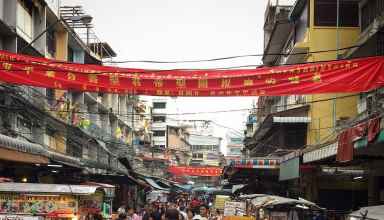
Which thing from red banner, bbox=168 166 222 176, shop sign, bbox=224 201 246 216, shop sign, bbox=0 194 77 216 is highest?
shop sign, bbox=0 194 77 216

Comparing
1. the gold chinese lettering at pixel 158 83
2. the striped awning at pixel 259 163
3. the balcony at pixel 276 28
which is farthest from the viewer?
the balcony at pixel 276 28

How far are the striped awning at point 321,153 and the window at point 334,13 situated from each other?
44.4ft

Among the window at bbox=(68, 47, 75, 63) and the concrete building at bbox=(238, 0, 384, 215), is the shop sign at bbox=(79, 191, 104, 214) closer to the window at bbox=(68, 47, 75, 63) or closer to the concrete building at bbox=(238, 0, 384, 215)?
the concrete building at bbox=(238, 0, 384, 215)

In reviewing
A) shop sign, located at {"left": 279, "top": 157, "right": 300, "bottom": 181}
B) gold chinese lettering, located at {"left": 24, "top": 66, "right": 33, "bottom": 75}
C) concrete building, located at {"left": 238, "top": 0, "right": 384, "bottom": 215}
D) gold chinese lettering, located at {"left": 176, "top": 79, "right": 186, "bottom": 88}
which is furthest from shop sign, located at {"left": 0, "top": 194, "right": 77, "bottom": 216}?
shop sign, located at {"left": 279, "top": 157, "right": 300, "bottom": 181}

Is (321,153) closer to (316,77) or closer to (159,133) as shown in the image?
(316,77)

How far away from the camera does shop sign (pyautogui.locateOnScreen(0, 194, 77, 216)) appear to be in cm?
1097

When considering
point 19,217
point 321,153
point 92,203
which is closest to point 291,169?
point 321,153

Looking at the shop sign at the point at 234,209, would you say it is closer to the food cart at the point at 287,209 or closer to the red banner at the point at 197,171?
the food cart at the point at 287,209

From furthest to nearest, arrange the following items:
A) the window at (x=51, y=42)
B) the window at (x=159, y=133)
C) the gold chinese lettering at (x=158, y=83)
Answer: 1. the window at (x=159, y=133)
2. the window at (x=51, y=42)
3. the gold chinese lettering at (x=158, y=83)

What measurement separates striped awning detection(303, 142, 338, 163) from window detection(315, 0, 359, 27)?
44.4 feet

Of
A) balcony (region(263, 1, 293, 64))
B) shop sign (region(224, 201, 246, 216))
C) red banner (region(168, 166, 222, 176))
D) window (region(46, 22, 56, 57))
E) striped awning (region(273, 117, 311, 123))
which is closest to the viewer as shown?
shop sign (region(224, 201, 246, 216))

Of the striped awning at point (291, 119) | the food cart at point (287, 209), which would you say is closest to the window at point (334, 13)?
the striped awning at point (291, 119)

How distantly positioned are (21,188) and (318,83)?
5.98m

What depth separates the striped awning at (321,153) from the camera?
14.3m
